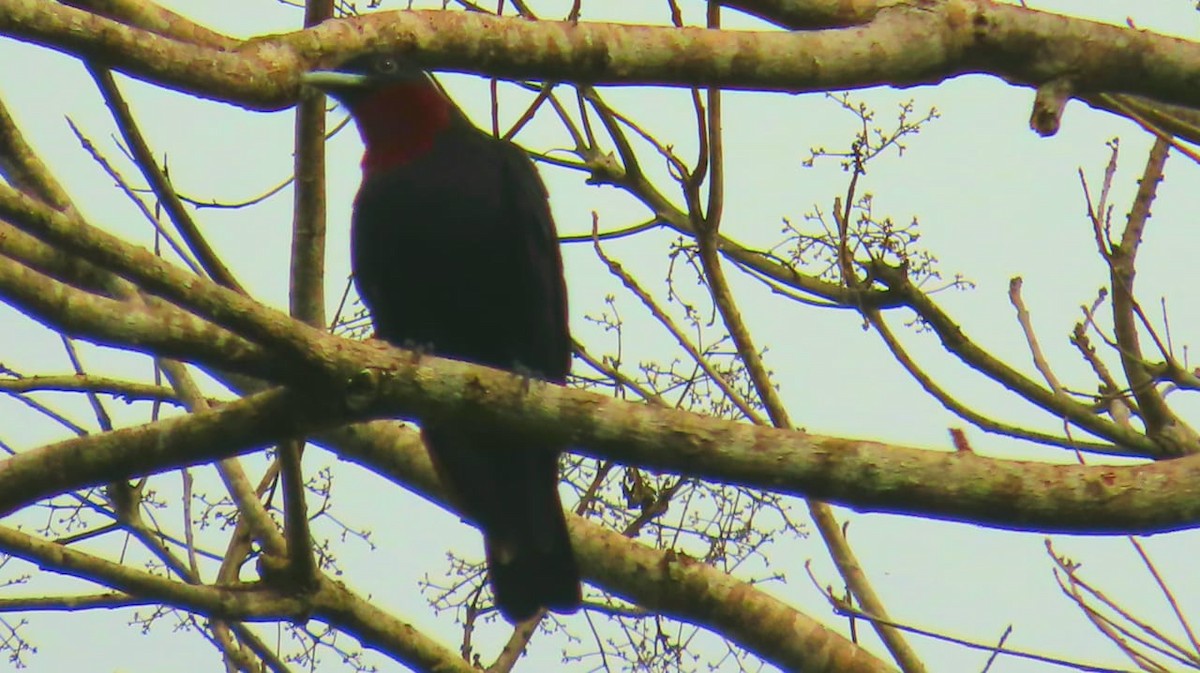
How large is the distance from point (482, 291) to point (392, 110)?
2.13 ft

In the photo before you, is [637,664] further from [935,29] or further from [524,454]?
[935,29]

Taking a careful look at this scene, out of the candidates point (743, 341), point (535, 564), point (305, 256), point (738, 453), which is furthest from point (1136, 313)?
point (305, 256)

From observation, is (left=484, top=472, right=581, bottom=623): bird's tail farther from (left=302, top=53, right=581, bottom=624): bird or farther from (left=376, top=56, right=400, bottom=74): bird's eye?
(left=376, top=56, right=400, bottom=74): bird's eye

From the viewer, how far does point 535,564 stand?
382 cm

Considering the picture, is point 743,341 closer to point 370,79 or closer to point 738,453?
point 738,453

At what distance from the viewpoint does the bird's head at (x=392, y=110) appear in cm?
414

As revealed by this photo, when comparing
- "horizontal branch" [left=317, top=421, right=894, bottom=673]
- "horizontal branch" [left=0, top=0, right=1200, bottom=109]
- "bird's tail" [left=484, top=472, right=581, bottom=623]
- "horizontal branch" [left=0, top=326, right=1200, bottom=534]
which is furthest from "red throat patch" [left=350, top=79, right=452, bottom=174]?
"horizontal branch" [left=0, top=326, right=1200, bottom=534]

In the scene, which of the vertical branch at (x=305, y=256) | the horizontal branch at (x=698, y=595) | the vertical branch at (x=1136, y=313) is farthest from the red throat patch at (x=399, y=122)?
the vertical branch at (x=1136, y=313)

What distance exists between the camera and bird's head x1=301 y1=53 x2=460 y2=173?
414cm

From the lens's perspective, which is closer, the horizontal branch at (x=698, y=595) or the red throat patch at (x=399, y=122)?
the horizontal branch at (x=698, y=595)

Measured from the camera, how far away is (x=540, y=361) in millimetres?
4062

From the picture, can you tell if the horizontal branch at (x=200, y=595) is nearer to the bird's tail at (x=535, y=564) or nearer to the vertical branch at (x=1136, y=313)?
the bird's tail at (x=535, y=564)

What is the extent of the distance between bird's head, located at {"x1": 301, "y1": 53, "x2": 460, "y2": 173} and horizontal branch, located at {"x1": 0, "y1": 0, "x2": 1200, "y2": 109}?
124 centimetres

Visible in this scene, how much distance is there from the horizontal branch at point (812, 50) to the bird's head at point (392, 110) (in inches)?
48.8
